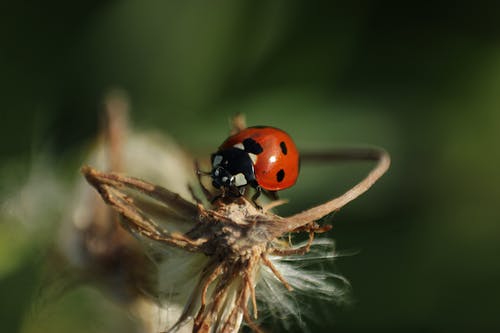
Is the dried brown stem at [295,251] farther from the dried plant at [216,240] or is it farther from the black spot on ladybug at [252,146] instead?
the black spot on ladybug at [252,146]

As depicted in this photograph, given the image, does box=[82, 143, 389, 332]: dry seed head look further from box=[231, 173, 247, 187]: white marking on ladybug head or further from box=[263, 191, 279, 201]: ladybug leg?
box=[263, 191, 279, 201]: ladybug leg

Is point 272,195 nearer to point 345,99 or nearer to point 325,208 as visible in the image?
point 325,208

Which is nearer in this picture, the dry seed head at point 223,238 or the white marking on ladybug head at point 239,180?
the dry seed head at point 223,238

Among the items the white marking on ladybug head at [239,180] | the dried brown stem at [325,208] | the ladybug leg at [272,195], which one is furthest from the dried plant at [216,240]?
the ladybug leg at [272,195]

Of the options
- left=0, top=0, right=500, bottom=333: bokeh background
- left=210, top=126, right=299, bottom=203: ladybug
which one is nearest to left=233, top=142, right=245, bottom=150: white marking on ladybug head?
left=210, top=126, right=299, bottom=203: ladybug

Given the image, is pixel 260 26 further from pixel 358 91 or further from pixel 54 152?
pixel 54 152

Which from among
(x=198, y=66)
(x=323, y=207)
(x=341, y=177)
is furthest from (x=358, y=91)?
(x=323, y=207)
